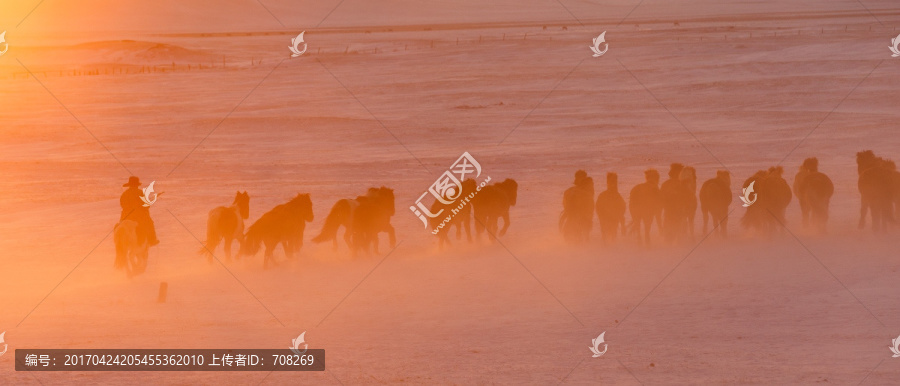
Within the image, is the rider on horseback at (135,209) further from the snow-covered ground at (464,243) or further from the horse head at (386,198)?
the horse head at (386,198)

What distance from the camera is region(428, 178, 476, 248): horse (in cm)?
1193

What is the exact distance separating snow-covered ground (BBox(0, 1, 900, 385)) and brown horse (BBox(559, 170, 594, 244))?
0.19 meters

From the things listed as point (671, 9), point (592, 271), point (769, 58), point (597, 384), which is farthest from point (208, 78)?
point (671, 9)

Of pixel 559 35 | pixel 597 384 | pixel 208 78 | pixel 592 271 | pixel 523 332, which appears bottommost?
pixel 597 384

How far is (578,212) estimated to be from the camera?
38.7 feet

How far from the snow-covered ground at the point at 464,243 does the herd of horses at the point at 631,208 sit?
0.20m

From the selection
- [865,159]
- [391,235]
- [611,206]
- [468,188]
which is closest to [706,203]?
[611,206]

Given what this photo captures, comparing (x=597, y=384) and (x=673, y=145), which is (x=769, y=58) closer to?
(x=673, y=145)

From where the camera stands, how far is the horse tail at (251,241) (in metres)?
10.9

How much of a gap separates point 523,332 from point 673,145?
12251 millimetres

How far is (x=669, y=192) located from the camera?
38.1 ft

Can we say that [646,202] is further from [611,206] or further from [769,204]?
[769,204]

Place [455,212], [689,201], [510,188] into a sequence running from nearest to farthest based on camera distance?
[689,201], [455,212], [510,188]

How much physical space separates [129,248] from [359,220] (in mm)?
2336
